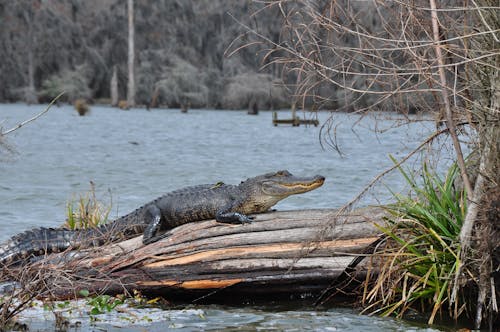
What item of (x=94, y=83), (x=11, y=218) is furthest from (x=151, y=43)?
(x=11, y=218)

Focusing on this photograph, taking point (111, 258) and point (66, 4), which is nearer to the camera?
point (111, 258)

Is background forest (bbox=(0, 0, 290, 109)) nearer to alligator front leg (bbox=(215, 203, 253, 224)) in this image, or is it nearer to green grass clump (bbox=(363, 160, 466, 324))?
alligator front leg (bbox=(215, 203, 253, 224))

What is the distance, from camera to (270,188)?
774 centimetres

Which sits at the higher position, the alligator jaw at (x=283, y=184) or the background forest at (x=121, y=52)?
the background forest at (x=121, y=52)

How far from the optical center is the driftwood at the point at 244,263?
676cm

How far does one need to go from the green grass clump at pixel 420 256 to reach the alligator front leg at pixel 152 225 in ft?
6.62

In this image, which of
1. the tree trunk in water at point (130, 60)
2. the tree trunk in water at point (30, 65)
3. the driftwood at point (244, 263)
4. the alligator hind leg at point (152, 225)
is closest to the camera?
the driftwood at point (244, 263)

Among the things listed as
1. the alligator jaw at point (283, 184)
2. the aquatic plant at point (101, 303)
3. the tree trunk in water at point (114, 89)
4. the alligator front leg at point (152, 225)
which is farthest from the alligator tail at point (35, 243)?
the tree trunk in water at point (114, 89)

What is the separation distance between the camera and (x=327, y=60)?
675 centimetres

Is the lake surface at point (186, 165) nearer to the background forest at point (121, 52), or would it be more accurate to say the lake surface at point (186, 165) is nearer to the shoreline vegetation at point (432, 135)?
the shoreline vegetation at point (432, 135)

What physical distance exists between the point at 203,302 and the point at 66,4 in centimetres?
6977

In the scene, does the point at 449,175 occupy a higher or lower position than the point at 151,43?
lower

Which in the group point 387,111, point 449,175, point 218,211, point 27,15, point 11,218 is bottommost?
point 11,218

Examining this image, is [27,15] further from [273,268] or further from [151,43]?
[273,268]
